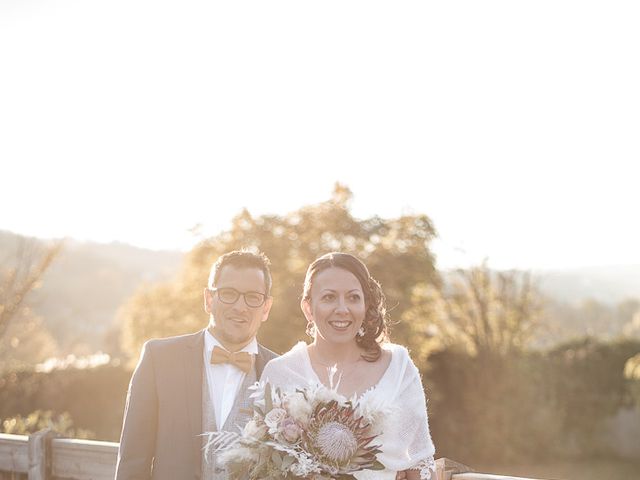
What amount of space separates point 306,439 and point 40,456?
2.85 m

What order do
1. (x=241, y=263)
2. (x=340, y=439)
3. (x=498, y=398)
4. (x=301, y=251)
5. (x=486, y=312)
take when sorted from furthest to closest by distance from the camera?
(x=486, y=312) < (x=498, y=398) < (x=301, y=251) < (x=241, y=263) < (x=340, y=439)

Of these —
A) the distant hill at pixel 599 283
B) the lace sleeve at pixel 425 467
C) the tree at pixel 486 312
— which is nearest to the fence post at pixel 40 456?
the lace sleeve at pixel 425 467

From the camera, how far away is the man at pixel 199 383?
11.2 ft

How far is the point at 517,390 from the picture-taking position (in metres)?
16.1

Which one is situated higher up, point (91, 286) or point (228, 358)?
point (91, 286)

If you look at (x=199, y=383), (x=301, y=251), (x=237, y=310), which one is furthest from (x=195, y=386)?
(x=301, y=251)

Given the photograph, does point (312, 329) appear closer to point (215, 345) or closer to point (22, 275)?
point (215, 345)

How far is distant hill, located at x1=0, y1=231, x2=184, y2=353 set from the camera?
61406 mm

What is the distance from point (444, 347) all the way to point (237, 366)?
12477 millimetres

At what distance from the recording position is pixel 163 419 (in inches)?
136

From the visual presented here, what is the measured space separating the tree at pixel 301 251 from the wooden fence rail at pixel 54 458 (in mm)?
6527

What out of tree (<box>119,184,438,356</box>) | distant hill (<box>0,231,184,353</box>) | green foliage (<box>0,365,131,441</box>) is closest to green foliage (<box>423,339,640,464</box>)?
tree (<box>119,184,438,356</box>)

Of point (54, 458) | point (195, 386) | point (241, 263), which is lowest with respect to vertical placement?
point (54, 458)

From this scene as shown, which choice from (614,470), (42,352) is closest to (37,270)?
(614,470)
